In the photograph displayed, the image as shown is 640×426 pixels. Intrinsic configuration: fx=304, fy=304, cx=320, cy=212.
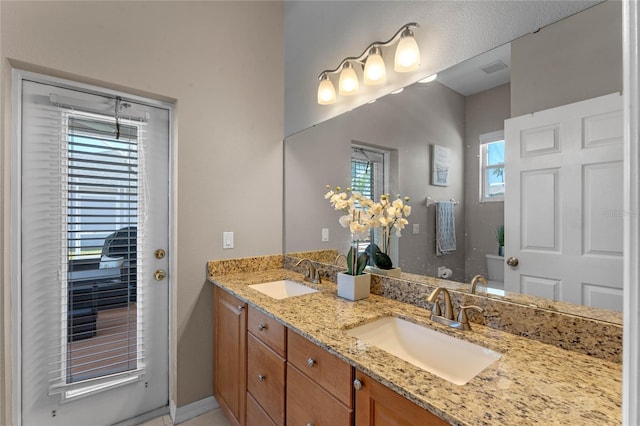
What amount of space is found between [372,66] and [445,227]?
3.09 ft

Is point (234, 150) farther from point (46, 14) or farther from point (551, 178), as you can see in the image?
point (551, 178)

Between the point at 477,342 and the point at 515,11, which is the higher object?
the point at 515,11

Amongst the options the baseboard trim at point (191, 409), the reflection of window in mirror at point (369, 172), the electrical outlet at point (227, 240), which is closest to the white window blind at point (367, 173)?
the reflection of window in mirror at point (369, 172)

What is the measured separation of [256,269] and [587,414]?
1.89 meters

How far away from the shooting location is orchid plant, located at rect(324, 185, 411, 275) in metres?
1.61

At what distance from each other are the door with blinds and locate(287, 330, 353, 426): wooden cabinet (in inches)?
47.4

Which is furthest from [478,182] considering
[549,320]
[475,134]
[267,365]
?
[267,365]

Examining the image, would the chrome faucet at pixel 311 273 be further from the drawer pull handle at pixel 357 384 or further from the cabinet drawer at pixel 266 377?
the drawer pull handle at pixel 357 384

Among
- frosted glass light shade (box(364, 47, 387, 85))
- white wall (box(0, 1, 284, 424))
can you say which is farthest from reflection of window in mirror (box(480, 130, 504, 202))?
white wall (box(0, 1, 284, 424))

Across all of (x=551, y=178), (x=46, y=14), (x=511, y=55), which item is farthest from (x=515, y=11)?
(x=46, y=14)

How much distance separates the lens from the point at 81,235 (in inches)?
68.0

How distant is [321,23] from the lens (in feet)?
6.78

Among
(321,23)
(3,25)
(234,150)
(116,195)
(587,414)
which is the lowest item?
(587,414)

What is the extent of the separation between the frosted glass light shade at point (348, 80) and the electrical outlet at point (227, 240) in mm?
1214
